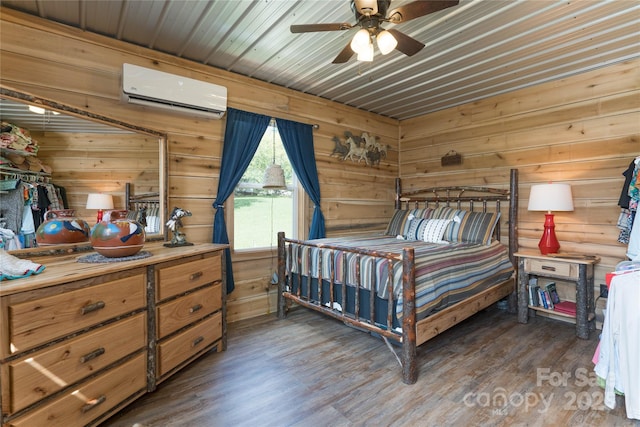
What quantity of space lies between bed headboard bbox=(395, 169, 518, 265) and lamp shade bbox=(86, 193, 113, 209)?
11.4 feet

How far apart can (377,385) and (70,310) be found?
179 cm

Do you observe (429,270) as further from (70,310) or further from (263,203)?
(70,310)

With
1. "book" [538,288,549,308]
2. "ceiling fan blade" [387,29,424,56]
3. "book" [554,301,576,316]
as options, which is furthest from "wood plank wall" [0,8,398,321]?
"book" [554,301,576,316]

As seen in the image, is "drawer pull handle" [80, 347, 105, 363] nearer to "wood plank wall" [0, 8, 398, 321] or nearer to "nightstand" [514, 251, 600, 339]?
"wood plank wall" [0, 8, 398, 321]

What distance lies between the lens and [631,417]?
1623mm

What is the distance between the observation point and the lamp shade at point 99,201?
6.75 ft

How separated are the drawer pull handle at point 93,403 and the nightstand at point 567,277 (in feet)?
11.4

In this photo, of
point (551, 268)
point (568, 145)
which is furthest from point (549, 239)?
point (568, 145)

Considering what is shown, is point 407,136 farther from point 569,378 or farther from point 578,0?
point 569,378

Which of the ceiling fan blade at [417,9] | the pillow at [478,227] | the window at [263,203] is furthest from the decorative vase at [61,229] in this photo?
the pillow at [478,227]

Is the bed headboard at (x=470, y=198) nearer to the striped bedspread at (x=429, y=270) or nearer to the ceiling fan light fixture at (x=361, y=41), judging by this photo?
the striped bedspread at (x=429, y=270)

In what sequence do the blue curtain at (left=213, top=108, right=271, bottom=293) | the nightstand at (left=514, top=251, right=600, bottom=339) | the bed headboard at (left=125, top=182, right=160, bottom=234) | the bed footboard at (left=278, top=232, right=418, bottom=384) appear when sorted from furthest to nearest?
the blue curtain at (left=213, top=108, right=271, bottom=293)
the nightstand at (left=514, top=251, right=600, bottom=339)
the bed headboard at (left=125, top=182, right=160, bottom=234)
the bed footboard at (left=278, top=232, right=418, bottom=384)

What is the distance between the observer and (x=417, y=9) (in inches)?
62.2

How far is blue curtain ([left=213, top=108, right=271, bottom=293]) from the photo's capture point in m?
2.93
